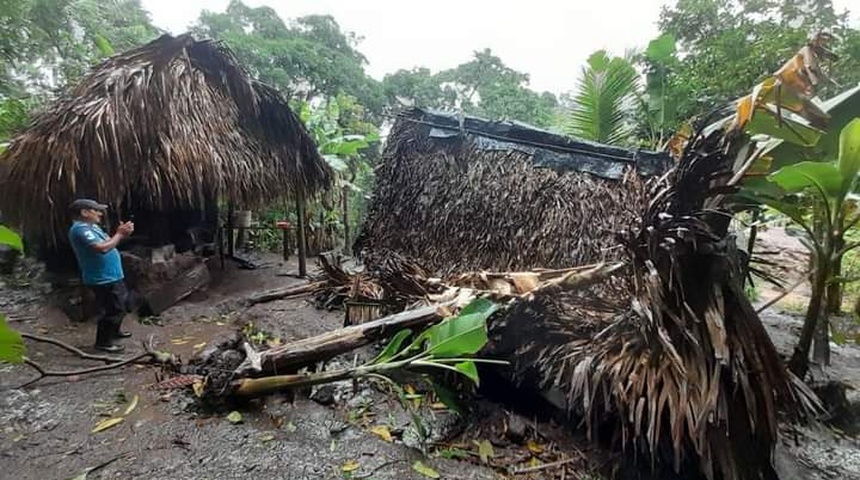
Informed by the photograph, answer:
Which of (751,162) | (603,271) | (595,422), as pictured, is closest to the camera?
(751,162)

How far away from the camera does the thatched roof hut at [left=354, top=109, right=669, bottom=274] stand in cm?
392

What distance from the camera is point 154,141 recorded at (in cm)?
542

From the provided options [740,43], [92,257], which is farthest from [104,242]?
[740,43]

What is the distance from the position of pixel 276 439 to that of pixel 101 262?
2.60m

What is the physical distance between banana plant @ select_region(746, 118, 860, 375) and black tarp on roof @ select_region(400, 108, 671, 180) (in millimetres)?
1167

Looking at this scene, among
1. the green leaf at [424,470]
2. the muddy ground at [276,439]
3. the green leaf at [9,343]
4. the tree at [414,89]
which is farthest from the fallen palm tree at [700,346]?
the tree at [414,89]

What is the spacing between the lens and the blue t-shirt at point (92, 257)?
389 centimetres

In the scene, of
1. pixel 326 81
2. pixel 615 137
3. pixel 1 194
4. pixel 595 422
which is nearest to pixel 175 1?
pixel 326 81

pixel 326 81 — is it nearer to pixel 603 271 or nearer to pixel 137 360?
pixel 137 360

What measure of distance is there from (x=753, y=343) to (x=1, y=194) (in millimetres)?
7443

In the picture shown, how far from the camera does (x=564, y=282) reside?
120 inches

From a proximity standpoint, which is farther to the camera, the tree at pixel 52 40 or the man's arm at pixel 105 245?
the tree at pixel 52 40

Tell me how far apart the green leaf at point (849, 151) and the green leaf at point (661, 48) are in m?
4.29

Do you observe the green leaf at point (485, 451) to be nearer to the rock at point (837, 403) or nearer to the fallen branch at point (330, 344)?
the fallen branch at point (330, 344)
